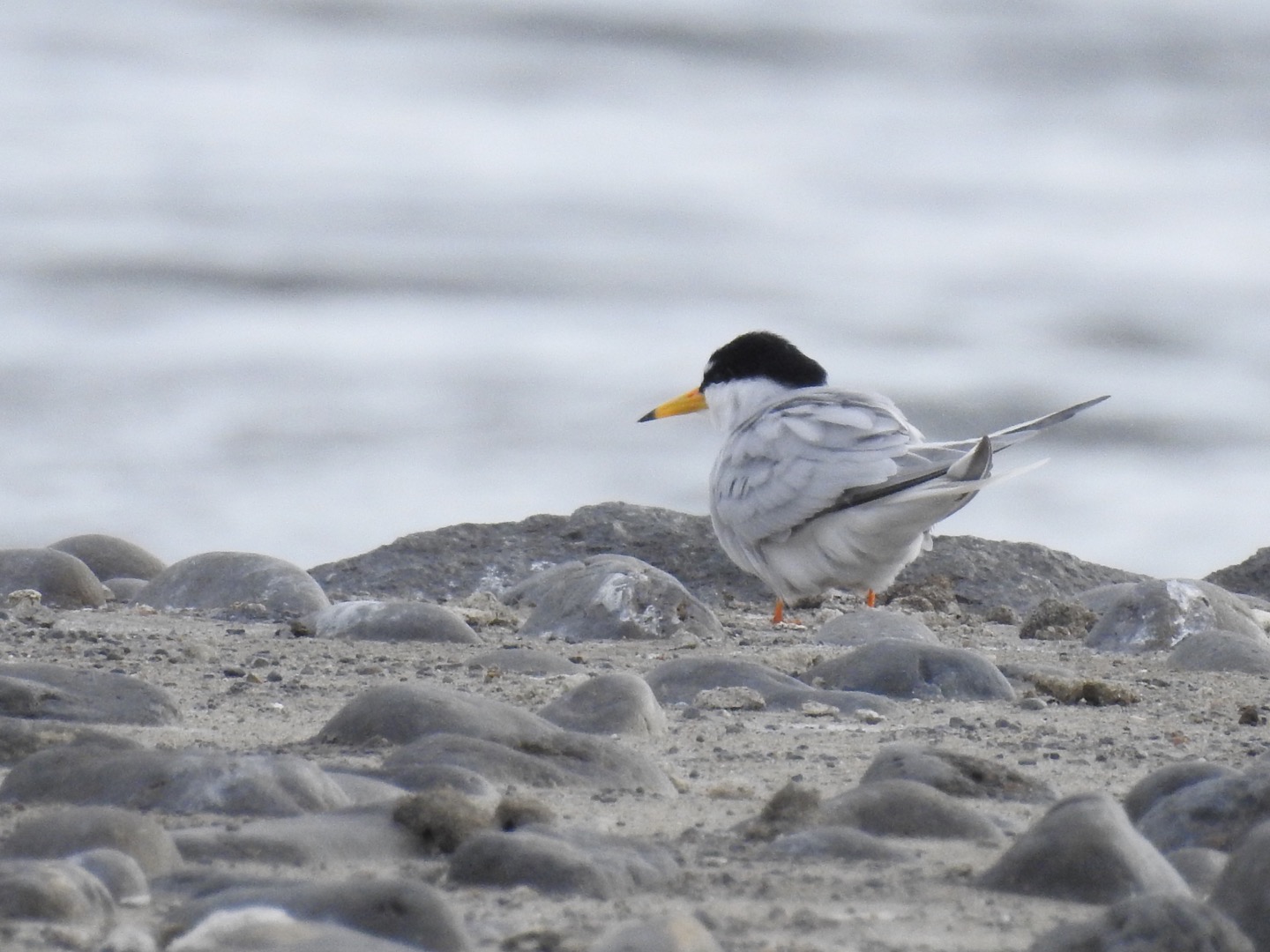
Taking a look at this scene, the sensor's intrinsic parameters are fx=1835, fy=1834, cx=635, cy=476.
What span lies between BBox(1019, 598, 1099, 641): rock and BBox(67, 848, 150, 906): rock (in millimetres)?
3342

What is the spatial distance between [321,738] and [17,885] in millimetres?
1104

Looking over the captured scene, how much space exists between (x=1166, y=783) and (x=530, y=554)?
3.83 metres

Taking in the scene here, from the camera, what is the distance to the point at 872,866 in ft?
6.74

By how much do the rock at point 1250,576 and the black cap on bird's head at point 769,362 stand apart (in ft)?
5.50

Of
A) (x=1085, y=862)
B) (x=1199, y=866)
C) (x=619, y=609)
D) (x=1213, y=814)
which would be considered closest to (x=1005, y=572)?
(x=619, y=609)

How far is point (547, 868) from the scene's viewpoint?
1905 millimetres

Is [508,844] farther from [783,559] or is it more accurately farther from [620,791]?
[783,559]

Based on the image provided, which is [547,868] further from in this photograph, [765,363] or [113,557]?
[765,363]

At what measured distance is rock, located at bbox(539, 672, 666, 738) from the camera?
2.96m

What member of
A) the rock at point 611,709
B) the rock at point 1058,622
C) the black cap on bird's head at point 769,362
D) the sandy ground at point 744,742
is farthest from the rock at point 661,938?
the black cap on bird's head at point 769,362

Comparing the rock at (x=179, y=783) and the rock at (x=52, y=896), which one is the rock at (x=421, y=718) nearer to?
the rock at (x=179, y=783)

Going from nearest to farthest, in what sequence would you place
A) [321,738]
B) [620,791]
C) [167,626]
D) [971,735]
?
[620,791], [321,738], [971,735], [167,626]

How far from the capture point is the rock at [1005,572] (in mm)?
6004

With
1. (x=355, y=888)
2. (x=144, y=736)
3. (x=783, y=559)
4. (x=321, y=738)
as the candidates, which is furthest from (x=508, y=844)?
(x=783, y=559)
